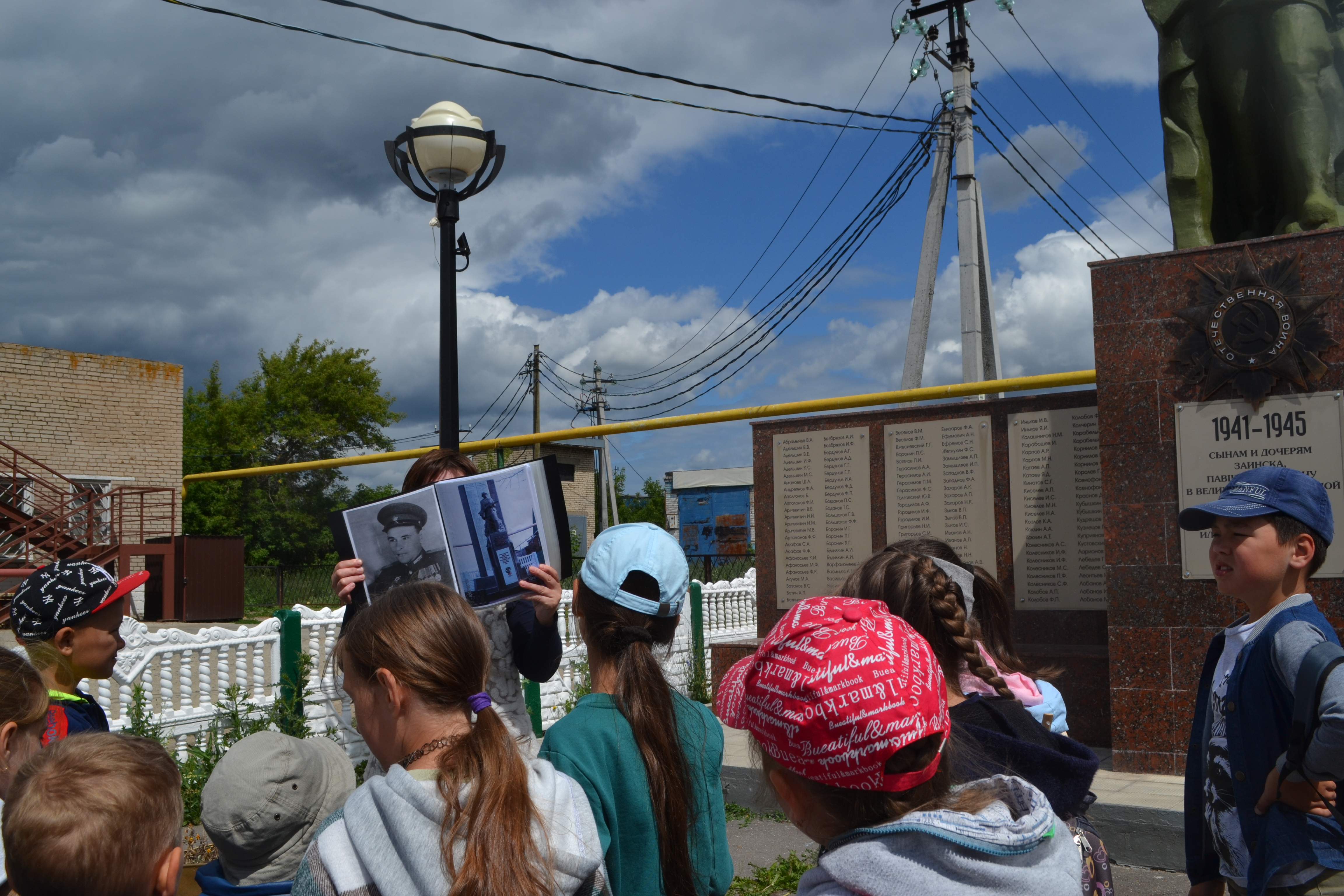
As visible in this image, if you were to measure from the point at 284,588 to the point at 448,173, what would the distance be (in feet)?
58.4

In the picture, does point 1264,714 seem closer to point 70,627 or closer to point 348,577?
point 348,577

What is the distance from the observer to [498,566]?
2746 mm

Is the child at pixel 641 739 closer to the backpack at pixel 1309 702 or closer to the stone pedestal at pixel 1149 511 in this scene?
the backpack at pixel 1309 702

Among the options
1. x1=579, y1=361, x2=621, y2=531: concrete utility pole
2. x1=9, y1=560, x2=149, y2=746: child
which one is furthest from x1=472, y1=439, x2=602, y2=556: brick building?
x1=9, y1=560, x2=149, y2=746: child

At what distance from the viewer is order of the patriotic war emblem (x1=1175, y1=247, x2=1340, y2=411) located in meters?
4.73

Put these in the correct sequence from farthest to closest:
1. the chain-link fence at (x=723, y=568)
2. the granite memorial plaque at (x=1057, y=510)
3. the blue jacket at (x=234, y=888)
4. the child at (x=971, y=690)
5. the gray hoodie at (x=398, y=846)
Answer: the chain-link fence at (x=723, y=568), the granite memorial plaque at (x=1057, y=510), the blue jacket at (x=234, y=888), the child at (x=971, y=690), the gray hoodie at (x=398, y=846)

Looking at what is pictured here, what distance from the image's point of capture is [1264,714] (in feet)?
7.59

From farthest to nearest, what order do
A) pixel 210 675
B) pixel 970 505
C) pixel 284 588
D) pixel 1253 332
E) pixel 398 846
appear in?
1. pixel 284 588
2. pixel 210 675
3. pixel 970 505
4. pixel 1253 332
5. pixel 398 846

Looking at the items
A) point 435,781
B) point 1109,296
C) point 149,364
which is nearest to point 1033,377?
point 1109,296

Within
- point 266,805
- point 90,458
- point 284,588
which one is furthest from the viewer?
point 90,458

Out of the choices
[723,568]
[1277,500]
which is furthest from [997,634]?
[723,568]

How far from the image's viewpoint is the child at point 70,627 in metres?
2.63

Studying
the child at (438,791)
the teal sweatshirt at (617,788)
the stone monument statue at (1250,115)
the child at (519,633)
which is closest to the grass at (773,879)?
the child at (519,633)

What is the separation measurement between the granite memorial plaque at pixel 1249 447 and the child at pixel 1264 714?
88.8 inches
